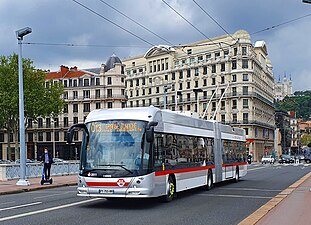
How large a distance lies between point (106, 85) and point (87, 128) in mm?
84201

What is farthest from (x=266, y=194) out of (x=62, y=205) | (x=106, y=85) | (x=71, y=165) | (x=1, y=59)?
(x=106, y=85)

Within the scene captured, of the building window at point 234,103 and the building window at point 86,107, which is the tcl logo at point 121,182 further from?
the building window at point 86,107

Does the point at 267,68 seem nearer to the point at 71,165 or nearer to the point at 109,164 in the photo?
the point at 71,165

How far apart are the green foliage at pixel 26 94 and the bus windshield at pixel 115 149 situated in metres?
53.6

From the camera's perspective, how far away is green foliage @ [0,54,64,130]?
67500 millimetres

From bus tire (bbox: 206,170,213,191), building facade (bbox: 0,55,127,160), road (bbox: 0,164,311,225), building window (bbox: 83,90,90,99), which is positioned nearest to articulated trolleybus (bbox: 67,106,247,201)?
road (bbox: 0,164,311,225)

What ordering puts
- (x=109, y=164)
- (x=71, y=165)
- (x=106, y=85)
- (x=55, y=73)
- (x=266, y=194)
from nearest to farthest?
(x=109, y=164) → (x=266, y=194) → (x=71, y=165) → (x=106, y=85) → (x=55, y=73)

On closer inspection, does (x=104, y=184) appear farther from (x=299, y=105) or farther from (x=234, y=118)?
(x=299, y=105)

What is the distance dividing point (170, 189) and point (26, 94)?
55400mm

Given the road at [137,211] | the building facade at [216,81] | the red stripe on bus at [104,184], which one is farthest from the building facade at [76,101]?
the red stripe on bus at [104,184]

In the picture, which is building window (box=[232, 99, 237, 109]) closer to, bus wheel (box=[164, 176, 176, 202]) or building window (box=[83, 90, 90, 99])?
building window (box=[83, 90, 90, 99])

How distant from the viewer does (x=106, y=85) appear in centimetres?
9938

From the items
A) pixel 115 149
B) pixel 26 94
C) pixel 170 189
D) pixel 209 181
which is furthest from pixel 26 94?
pixel 115 149

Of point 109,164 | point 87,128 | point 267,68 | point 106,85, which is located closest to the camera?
point 109,164
